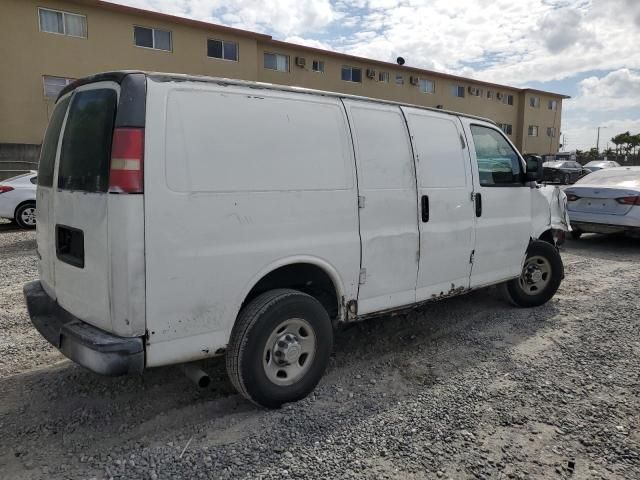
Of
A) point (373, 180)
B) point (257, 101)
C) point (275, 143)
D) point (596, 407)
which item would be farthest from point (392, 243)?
point (596, 407)

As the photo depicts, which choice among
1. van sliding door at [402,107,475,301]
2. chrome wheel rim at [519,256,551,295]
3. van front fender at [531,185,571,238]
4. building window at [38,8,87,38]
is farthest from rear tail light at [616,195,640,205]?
building window at [38,8,87,38]

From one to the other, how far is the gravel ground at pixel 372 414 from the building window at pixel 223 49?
21.0 m

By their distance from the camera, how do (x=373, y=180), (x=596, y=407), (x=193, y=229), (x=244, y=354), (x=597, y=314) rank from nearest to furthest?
(x=193, y=229), (x=244, y=354), (x=596, y=407), (x=373, y=180), (x=597, y=314)

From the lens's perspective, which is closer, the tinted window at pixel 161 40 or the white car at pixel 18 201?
the white car at pixel 18 201

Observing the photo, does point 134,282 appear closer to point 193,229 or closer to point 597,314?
point 193,229

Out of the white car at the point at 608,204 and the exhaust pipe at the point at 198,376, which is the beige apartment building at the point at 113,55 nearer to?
the white car at the point at 608,204

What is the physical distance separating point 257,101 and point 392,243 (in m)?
1.51

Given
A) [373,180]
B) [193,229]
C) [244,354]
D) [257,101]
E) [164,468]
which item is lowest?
[164,468]

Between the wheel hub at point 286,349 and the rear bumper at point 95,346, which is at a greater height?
the rear bumper at point 95,346

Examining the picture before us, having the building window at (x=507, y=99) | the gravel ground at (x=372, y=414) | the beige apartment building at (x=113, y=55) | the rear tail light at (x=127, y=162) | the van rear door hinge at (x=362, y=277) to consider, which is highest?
the building window at (x=507, y=99)

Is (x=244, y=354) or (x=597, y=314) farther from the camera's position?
(x=597, y=314)

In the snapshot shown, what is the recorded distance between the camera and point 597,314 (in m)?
5.39

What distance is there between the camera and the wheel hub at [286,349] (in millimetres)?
3236

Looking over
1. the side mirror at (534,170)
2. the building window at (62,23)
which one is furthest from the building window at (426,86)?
the side mirror at (534,170)
